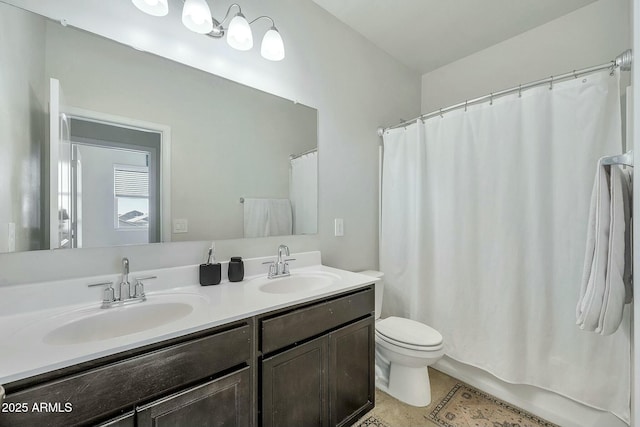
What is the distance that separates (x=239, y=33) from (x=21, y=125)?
1000 mm

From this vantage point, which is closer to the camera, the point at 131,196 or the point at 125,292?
the point at 125,292

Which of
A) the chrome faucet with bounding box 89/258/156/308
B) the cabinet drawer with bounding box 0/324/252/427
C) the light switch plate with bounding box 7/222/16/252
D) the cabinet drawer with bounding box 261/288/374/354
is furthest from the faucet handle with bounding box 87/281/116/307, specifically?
the cabinet drawer with bounding box 261/288/374/354

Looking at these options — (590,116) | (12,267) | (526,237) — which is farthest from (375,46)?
(12,267)

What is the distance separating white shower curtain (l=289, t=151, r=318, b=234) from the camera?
175 cm

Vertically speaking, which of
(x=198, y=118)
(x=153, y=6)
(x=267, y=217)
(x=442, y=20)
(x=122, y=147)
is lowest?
(x=267, y=217)

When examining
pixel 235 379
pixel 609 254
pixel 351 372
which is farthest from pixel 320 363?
pixel 609 254

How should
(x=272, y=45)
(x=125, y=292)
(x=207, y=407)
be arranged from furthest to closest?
→ (x=272, y=45) → (x=125, y=292) → (x=207, y=407)

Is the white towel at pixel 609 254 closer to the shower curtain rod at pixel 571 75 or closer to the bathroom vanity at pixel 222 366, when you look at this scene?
the shower curtain rod at pixel 571 75

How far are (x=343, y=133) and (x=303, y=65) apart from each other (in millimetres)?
530

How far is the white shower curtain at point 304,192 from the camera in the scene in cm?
175

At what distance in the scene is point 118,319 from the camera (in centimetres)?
100

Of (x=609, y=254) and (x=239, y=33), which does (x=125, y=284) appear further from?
(x=609, y=254)

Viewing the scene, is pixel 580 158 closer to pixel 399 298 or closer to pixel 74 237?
pixel 399 298

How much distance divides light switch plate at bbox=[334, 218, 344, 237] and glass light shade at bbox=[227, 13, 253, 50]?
120 cm
